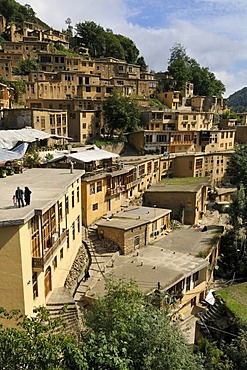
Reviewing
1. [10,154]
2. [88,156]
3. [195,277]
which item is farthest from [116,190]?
[195,277]

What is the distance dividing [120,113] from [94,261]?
2385cm

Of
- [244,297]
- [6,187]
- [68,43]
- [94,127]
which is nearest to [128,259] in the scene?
[244,297]

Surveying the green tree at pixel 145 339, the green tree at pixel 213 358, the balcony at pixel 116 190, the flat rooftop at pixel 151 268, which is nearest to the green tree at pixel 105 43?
the balcony at pixel 116 190

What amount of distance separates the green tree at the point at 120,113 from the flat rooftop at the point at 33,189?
19.7 metres

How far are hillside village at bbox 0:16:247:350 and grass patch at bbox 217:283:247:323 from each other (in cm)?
209

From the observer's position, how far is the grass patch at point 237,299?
683 inches

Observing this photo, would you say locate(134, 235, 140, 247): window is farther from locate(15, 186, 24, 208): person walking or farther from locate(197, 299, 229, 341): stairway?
locate(15, 186, 24, 208): person walking

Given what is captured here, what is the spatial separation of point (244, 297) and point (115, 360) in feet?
45.6

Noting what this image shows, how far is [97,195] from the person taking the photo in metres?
25.3

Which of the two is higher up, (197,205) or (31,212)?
(31,212)

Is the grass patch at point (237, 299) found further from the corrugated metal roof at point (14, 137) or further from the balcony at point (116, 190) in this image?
the corrugated metal roof at point (14, 137)

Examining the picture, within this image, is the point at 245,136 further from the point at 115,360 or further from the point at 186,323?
the point at 115,360

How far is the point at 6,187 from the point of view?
55.7 feet

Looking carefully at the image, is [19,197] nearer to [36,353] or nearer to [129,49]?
[36,353]
